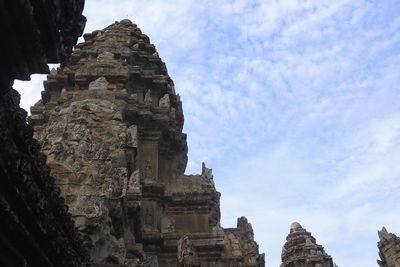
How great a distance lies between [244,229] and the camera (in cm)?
2322

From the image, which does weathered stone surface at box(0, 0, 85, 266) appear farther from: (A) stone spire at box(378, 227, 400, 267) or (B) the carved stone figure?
(A) stone spire at box(378, 227, 400, 267)

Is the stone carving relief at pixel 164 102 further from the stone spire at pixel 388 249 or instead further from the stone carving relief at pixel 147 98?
the stone spire at pixel 388 249

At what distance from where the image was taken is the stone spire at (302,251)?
31.8m

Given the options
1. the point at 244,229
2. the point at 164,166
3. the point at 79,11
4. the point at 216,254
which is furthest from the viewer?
the point at 244,229

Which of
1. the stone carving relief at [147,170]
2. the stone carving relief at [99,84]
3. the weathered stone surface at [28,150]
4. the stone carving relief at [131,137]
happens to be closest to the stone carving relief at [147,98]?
the stone carving relief at [99,84]

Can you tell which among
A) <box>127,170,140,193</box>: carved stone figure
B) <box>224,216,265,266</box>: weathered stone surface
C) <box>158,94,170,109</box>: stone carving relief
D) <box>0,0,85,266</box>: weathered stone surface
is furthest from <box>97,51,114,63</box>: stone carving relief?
<box>0,0,85,266</box>: weathered stone surface

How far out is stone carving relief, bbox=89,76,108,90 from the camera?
17.8 meters

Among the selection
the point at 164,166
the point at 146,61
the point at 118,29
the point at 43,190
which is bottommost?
the point at 43,190

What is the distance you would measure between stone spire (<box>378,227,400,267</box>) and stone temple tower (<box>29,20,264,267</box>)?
10204 millimetres

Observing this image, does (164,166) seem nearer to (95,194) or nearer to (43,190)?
(95,194)

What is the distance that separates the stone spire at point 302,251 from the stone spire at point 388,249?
363 cm

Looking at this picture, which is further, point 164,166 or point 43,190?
point 164,166

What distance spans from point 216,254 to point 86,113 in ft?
19.4

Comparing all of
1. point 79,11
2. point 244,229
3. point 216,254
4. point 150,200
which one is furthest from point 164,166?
point 79,11
